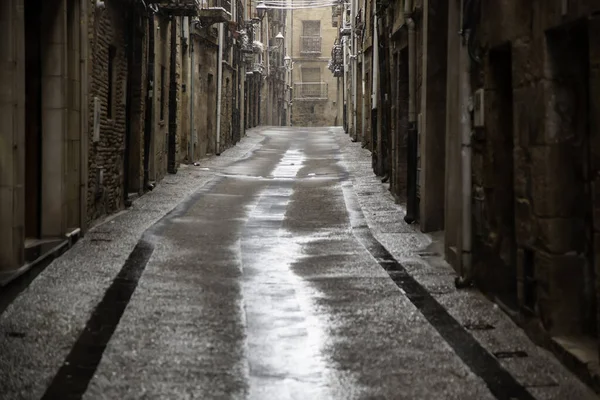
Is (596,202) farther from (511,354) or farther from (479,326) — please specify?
(479,326)

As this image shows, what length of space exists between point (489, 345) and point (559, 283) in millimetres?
621

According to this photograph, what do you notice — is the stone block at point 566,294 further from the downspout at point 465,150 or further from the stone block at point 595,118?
the downspout at point 465,150

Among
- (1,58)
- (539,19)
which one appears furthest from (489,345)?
(1,58)

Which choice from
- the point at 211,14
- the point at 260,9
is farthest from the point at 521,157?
the point at 260,9

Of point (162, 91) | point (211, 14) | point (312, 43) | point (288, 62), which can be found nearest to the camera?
point (162, 91)

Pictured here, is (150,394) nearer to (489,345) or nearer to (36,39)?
(489,345)

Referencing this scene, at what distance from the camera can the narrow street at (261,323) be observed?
17.1ft

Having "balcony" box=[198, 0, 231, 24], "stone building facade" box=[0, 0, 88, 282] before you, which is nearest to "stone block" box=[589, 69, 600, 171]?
"stone building facade" box=[0, 0, 88, 282]

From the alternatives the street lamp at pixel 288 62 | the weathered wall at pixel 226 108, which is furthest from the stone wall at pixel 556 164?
the street lamp at pixel 288 62

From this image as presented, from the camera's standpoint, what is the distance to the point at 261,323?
6.70m

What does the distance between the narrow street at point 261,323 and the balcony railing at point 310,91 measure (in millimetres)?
58953

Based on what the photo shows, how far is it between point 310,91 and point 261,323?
65.7 metres

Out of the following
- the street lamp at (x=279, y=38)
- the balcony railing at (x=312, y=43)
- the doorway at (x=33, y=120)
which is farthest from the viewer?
the balcony railing at (x=312, y=43)

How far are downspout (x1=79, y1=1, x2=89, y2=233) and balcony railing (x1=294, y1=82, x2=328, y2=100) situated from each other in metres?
59.7
